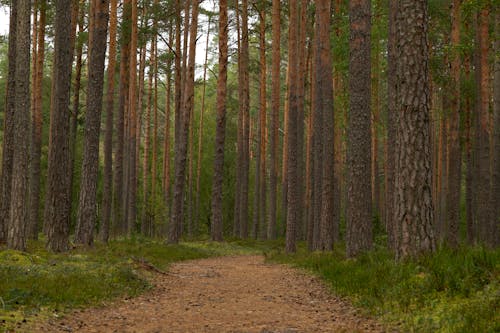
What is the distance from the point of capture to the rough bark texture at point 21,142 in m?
11.3

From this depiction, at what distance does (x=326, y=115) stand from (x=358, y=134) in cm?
411

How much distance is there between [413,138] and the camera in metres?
8.00

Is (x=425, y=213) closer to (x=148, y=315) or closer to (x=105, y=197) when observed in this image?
(x=148, y=315)

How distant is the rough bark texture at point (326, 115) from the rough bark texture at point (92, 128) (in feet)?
22.3

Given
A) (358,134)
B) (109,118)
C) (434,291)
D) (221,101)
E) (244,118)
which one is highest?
(244,118)

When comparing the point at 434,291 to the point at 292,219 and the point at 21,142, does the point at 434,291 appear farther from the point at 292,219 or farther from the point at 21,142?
the point at 292,219

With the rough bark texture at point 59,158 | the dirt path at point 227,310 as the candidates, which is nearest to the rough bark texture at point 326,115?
the dirt path at point 227,310

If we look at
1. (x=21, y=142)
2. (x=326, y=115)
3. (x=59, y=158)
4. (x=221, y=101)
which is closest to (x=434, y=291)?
(x=21, y=142)

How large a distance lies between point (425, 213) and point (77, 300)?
536 cm

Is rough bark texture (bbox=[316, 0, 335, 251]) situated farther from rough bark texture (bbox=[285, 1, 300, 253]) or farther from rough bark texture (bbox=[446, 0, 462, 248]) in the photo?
rough bark texture (bbox=[446, 0, 462, 248])

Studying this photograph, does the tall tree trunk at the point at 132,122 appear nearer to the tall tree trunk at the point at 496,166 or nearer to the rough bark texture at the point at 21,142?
the rough bark texture at the point at 21,142

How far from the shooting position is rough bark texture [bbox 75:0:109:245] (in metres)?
14.7

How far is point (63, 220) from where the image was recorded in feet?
41.9

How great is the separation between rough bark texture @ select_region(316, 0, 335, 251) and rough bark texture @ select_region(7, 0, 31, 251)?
26.9 ft
